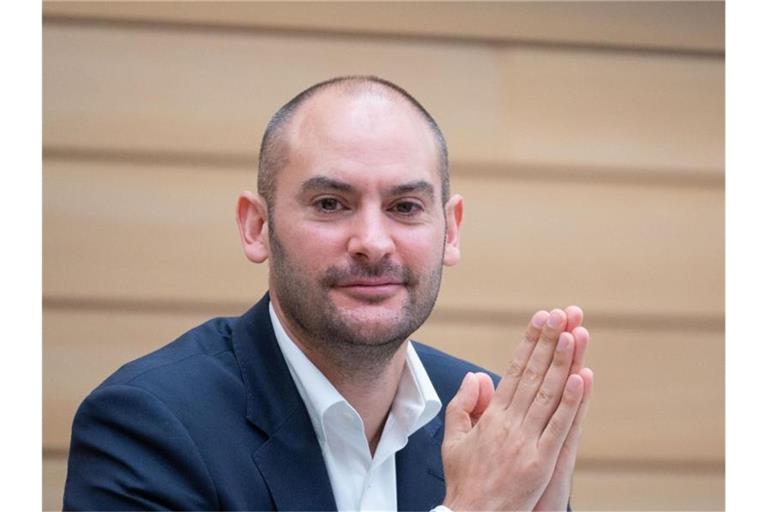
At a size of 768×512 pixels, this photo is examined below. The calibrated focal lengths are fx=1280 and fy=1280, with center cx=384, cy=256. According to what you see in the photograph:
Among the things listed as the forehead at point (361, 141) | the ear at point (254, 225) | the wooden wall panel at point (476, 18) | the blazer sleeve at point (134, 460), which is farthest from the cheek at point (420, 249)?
the wooden wall panel at point (476, 18)

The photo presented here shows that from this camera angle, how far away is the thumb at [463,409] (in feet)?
8.52

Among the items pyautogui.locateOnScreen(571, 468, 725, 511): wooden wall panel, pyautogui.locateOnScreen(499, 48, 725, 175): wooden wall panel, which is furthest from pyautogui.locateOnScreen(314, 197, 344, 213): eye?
pyautogui.locateOnScreen(571, 468, 725, 511): wooden wall panel

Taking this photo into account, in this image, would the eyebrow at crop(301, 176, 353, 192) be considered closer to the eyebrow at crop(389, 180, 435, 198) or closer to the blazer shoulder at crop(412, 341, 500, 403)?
the eyebrow at crop(389, 180, 435, 198)

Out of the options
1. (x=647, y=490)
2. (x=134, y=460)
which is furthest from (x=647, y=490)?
(x=134, y=460)

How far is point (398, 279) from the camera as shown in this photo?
266 cm

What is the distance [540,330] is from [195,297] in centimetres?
243

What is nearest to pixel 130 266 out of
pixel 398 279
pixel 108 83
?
pixel 108 83

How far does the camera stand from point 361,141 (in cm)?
272

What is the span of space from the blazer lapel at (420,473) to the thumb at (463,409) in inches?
9.7

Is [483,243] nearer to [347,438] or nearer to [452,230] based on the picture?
[452,230]

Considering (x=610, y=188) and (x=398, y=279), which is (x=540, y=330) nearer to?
(x=398, y=279)

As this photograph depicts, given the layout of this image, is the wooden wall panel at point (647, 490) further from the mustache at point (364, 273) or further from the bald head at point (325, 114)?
the mustache at point (364, 273)

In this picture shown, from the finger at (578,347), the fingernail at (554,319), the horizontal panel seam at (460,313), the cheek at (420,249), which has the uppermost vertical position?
the cheek at (420,249)

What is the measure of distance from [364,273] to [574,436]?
1.76ft
